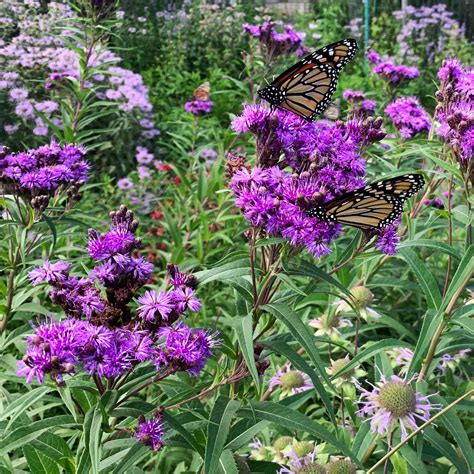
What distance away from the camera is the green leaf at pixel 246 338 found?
1.62 metres

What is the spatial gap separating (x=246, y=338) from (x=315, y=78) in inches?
60.1

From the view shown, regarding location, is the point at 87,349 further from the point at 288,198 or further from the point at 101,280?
the point at 288,198

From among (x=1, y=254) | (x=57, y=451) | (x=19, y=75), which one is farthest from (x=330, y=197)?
(x=19, y=75)

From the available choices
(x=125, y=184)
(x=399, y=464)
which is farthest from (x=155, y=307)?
(x=125, y=184)

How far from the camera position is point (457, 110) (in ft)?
8.20

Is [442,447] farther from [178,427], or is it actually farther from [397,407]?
[178,427]

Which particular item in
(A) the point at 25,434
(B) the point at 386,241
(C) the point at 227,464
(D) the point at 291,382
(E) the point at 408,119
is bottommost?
(D) the point at 291,382

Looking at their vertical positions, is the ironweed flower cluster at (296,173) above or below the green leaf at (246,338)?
above

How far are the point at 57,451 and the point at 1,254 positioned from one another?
99 centimetres

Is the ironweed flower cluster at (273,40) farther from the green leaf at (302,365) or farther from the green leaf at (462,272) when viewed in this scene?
the green leaf at (302,365)

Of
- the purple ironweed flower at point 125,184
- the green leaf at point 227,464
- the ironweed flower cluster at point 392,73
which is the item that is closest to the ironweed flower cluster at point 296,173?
the green leaf at point 227,464

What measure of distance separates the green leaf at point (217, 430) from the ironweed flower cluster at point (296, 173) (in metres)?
0.50

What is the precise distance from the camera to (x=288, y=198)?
1.83 meters

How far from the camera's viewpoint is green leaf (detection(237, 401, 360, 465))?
5.57 feet
